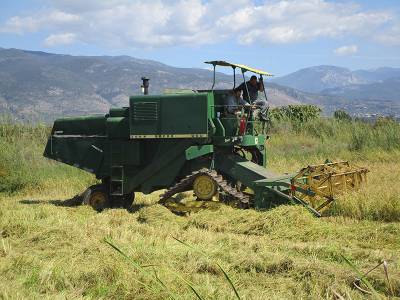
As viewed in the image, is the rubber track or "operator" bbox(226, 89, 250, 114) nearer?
the rubber track

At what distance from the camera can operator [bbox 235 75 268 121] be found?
37.3ft

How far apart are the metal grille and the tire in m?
1.80

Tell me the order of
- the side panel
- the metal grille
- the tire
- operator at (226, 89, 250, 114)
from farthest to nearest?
the tire
the metal grille
operator at (226, 89, 250, 114)
the side panel

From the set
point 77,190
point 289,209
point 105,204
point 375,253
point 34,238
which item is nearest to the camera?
point 375,253

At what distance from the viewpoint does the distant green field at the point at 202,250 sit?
212 inches

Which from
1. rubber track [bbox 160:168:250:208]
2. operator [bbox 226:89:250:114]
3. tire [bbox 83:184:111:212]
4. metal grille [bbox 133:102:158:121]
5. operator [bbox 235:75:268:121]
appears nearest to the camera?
rubber track [bbox 160:168:250:208]

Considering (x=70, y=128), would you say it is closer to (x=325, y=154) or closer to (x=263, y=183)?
(x=263, y=183)

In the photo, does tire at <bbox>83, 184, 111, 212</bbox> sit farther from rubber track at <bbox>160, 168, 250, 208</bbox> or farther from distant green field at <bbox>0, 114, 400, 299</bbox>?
rubber track at <bbox>160, 168, 250, 208</bbox>

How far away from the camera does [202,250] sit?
261 inches

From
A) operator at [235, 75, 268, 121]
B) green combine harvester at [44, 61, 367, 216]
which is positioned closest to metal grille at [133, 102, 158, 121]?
green combine harvester at [44, 61, 367, 216]

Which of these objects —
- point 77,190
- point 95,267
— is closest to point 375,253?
point 95,267

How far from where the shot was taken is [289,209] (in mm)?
9078

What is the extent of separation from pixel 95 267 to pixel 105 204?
589cm

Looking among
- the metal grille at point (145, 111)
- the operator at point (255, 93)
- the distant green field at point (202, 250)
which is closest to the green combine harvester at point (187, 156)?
the metal grille at point (145, 111)
